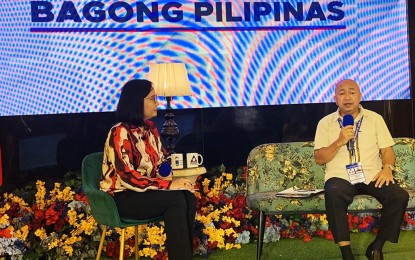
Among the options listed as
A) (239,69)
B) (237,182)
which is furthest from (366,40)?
(237,182)

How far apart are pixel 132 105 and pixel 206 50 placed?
222 centimetres

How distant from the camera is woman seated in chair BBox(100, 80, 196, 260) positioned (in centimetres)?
414

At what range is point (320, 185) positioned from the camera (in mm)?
5215

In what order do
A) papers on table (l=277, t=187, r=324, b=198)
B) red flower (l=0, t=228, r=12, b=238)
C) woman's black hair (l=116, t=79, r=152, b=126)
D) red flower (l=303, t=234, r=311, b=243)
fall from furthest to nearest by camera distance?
red flower (l=303, t=234, r=311, b=243), red flower (l=0, t=228, r=12, b=238), papers on table (l=277, t=187, r=324, b=198), woman's black hair (l=116, t=79, r=152, b=126)

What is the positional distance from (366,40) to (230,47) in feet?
4.22

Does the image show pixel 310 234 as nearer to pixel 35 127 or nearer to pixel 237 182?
pixel 237 182

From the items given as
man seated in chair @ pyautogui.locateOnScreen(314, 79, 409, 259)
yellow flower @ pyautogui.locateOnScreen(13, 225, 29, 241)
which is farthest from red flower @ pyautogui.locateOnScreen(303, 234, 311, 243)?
yellow flower @ pyautogui.locateOnScreen(13, 225, 29, 241)

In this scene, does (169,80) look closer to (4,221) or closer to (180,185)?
(180,185)

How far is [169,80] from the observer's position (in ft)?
17.3

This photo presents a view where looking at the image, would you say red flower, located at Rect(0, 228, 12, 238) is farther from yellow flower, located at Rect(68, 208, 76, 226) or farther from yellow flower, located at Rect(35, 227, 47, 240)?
yellow flower, located at Rect(68, 208, 76, 226)

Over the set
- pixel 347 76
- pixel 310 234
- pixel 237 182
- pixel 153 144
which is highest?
pixel 347 76

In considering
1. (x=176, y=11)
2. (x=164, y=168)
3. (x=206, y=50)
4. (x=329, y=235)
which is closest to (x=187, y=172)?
(x=164, y=168)

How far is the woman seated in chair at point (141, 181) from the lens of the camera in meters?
4.14

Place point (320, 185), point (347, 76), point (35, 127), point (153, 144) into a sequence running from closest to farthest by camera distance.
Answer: point (153, 144) < point (320, 185) < point (35, 127) < point (347, 76)
